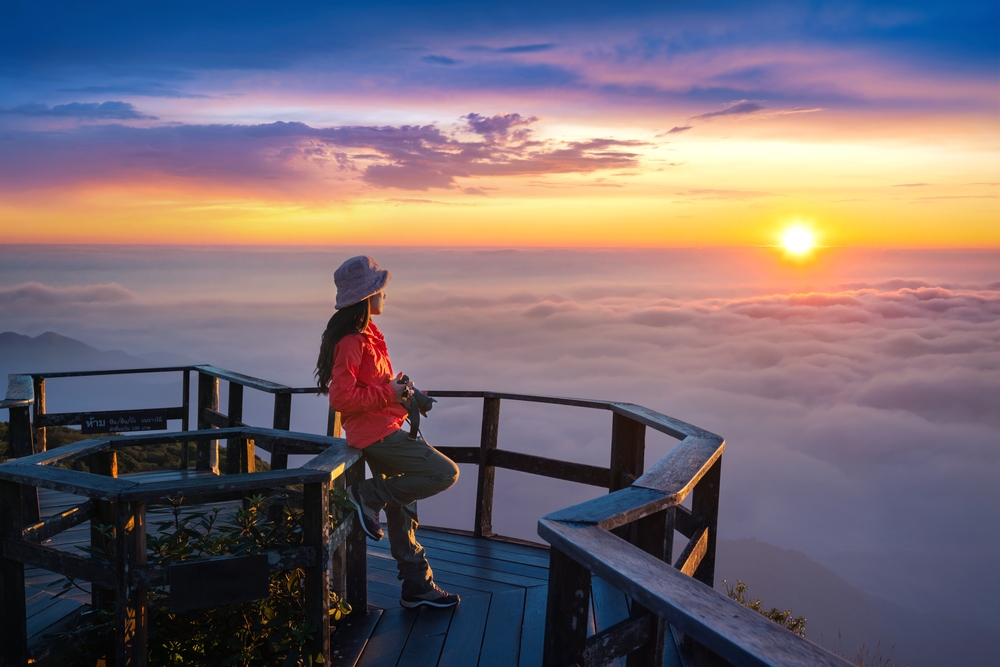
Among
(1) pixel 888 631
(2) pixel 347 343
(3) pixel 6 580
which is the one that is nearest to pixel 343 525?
(2) pixel 347 343

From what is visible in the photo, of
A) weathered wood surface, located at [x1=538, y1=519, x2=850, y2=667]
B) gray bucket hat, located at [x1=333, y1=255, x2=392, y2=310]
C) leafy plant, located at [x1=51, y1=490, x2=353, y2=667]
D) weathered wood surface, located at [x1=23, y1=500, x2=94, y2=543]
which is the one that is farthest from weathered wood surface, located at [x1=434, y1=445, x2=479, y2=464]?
weathered wood surface, located at [x1=538, y1=519, x2=850, y2=667]

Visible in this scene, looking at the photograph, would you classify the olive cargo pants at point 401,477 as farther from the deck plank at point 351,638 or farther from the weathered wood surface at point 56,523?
the weathered wood surface at point 56,523

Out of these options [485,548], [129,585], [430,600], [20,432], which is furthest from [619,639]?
[20,432]

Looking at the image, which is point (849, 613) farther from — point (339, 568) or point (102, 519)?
point (102, 519)

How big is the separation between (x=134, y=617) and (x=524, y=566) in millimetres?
2602

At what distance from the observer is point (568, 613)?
2043 millimetres

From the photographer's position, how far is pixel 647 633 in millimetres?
2318

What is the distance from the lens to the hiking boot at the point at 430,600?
4273 millimetres

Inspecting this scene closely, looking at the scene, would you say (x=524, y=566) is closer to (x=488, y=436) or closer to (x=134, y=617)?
(x=488, y=436)

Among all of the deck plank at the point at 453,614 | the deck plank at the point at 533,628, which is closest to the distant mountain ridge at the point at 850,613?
the deck plank at the point at 453,614

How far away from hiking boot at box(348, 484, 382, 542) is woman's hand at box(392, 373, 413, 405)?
0.55 meters

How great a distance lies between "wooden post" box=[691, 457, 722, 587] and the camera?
3582mm

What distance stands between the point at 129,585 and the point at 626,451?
296 cm

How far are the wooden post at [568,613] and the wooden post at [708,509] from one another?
1660 mm
